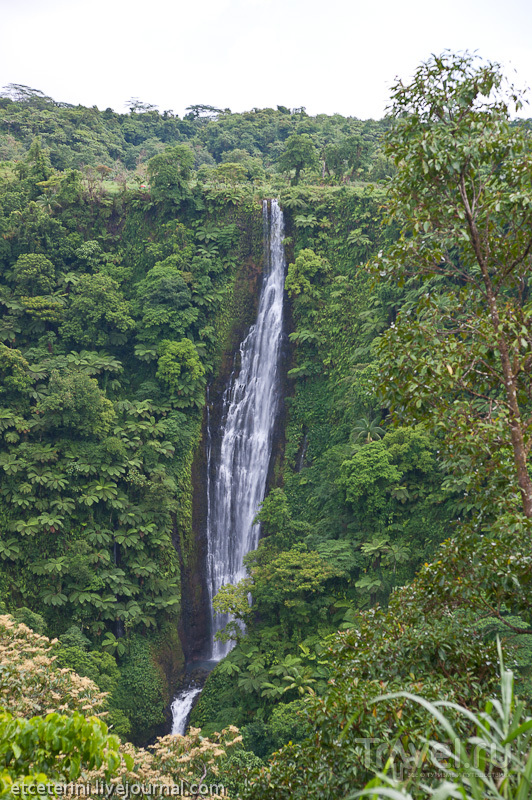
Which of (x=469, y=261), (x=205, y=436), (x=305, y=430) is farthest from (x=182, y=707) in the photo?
(x=469, y=261)

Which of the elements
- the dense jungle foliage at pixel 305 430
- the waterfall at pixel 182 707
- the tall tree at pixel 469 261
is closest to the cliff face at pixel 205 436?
the dense jungle foliage at pixel 305 430

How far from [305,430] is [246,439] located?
194cm

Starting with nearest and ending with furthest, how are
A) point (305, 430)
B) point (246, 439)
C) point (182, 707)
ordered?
point (182, 707), point (305, 430), point (246, 439)

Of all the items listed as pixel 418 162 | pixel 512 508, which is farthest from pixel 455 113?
pixel 512 508

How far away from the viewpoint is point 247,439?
60.6 ft

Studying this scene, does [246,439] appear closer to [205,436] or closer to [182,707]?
[205,436]

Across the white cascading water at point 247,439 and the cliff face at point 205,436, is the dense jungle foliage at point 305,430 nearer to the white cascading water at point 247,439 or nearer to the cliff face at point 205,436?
the cliff face at point 205,436

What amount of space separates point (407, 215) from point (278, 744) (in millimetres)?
9602

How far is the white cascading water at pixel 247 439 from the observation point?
17.7 m

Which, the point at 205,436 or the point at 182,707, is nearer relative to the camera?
the point at 182,707

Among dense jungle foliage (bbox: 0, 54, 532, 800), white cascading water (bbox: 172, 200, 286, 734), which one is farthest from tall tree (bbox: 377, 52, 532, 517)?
white cascading water (bbox: 172, 200, 286, 734)

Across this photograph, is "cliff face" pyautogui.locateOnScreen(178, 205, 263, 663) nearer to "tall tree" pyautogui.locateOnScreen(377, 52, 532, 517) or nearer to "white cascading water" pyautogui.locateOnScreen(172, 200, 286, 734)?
"white cascading water" pyautogui.locateOnScreen(172, 200, 286, 734)

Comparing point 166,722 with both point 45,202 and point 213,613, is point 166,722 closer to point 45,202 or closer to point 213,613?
point 213,613

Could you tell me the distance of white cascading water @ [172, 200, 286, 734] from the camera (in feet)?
58.0
